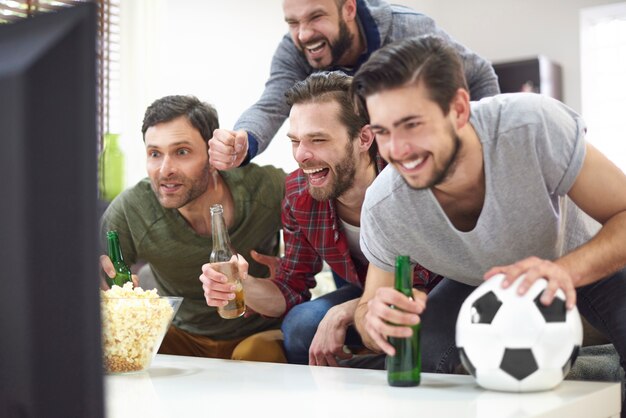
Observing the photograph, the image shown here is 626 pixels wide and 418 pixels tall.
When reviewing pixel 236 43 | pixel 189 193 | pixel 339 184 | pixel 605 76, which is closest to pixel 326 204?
pixel 339 184

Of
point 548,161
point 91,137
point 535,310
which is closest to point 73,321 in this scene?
point 91,137

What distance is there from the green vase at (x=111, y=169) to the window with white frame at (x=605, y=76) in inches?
125

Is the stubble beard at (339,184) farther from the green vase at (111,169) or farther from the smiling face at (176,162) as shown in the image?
the green vase at (111,169)

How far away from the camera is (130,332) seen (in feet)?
5.38

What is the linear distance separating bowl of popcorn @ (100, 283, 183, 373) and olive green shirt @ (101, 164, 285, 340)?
0.81 m

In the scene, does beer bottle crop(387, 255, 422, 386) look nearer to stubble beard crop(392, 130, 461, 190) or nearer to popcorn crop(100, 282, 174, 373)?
stubble beard crop(392, 130, 461, 190)

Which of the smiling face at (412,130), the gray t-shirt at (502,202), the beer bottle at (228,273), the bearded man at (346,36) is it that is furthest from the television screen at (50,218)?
the bearded man at (346,36)

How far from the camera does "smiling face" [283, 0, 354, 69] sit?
95.6 inches

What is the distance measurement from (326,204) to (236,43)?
287cm

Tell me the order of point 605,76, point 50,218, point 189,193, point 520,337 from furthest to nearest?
point 605,76 → point 189,193 → point 520,337 → point 50,218

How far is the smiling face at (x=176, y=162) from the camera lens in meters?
2.48

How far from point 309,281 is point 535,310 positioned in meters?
1.30

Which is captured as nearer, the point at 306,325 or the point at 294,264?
the point at 306,325

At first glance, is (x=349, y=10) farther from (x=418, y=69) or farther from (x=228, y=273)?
(x=418, y=69)
